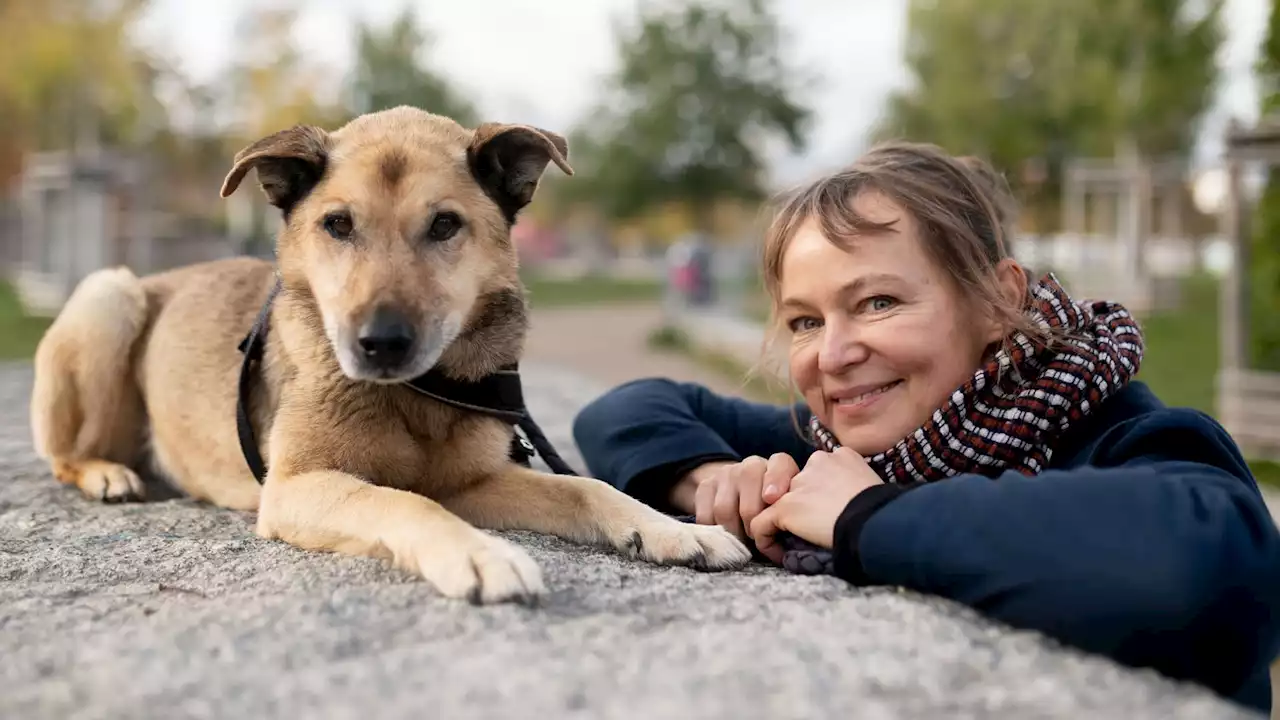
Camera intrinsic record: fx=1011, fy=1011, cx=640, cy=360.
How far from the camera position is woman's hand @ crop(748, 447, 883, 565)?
2828mm

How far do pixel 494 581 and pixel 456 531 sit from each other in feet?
0.98

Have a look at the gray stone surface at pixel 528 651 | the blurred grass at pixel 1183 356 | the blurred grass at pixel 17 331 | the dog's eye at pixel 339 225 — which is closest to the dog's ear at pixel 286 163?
the dog's eye at pixel 339 225

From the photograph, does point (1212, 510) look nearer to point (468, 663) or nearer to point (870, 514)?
point (870, 514)

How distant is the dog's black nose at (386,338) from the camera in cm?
307

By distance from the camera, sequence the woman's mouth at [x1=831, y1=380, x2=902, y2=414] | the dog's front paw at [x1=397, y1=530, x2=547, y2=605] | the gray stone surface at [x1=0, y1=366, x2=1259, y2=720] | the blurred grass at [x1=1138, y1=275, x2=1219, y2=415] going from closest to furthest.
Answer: the gray stone surface at [x1=0, y1=366, x2=1259, y2=720] → the dog's front paw at [x1=397, y1=530, x2=547, y2=605] → the woman's mouth at [x1=831, y1=380, x2=902, y2=414] → the blurred grass at [x1=1138, y1=275, x2=1219, y2=415]

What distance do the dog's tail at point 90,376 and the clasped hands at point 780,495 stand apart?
286cm

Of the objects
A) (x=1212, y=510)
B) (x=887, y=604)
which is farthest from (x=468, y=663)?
(x=1212, y=510)

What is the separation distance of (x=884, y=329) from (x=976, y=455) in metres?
0.47

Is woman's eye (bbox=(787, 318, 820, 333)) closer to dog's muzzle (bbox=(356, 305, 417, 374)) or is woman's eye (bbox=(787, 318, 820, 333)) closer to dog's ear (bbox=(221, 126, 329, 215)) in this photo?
dog's muzzle (bbox=(356, 305, 417, 374))

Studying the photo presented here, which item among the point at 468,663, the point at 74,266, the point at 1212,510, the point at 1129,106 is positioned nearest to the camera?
the point at 468,663

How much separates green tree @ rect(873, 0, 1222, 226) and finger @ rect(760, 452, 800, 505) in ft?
49.3

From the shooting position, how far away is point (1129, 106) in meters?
21.0

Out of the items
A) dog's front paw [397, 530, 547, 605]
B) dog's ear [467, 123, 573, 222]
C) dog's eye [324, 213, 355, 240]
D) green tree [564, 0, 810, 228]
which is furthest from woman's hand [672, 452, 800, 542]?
green tree [564, 0, 810, 228]

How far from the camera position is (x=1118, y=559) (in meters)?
2.25
